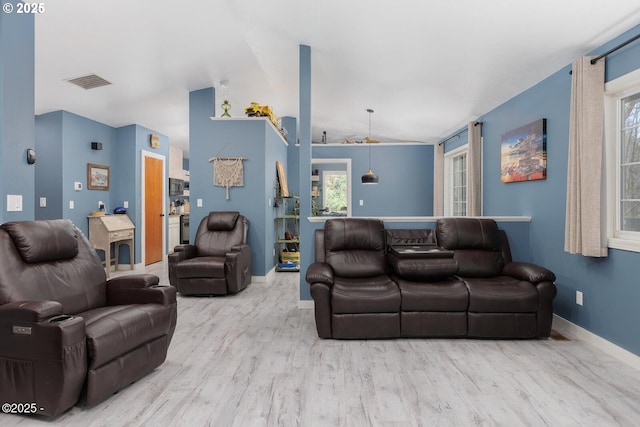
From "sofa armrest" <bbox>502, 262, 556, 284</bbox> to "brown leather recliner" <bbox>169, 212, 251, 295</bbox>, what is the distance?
309cm

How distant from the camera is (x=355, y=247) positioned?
363 centimetres

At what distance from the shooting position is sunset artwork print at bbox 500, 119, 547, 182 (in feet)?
11.8

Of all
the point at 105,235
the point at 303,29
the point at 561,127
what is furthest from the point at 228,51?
the point at 561,127

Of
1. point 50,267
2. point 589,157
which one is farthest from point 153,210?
point 589,157

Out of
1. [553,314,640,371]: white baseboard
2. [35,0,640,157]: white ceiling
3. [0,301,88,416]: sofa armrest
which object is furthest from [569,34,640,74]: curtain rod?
[0,301,88,416]: sofa armrest

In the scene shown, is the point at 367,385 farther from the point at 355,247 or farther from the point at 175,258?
the point at 175,258

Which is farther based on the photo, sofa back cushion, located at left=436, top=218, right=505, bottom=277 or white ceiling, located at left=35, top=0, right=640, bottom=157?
sofa back cushion, located at left=436, top=218, right=505, bottom=277

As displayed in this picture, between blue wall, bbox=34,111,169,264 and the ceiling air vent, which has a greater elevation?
the ceiling air vent

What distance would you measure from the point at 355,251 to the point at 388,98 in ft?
9.03

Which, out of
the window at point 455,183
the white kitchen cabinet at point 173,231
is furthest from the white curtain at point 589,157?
the white kitchen cabinet at point 173,231

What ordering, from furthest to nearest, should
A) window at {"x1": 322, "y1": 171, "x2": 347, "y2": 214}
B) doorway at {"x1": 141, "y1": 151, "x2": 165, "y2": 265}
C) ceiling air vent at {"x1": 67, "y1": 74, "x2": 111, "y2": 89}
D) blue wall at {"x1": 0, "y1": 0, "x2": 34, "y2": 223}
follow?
window at {"x1": 322, "y1": 171, "x2": 347, "y2": 214} → doorway at {"x1": 141, "y1": 151, "x2": 165, "y2": 265} → ceiling air vent at {"x1": 67, "y1": 74, "x2": 111, "y2": 89} → blue wall at {"x1": 0, "y1": 0, "x2": 34, "y2": 223}

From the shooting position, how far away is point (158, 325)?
235 cm

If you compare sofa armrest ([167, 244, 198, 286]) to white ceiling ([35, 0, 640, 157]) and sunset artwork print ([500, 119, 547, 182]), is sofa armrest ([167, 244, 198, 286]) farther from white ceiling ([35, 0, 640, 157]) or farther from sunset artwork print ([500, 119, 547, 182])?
sunset artwork print ([500, 119, 547, 182])

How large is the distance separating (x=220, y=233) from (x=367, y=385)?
3.39 metres
